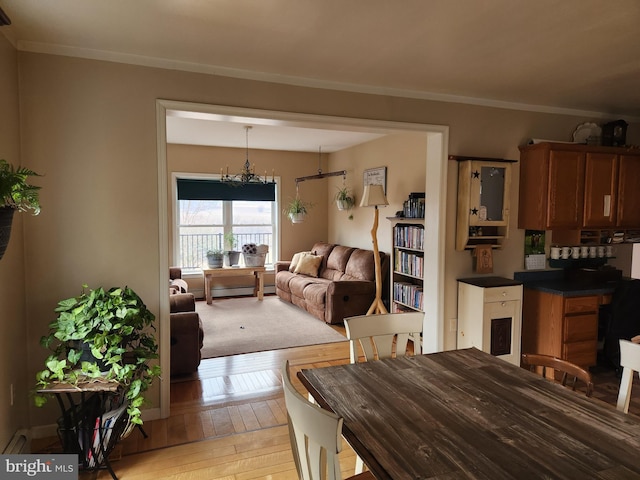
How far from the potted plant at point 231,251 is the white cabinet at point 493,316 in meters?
4.17

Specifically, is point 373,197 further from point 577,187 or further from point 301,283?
point 577,187

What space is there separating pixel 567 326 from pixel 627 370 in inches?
75.5

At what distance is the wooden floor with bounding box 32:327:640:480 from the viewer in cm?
235

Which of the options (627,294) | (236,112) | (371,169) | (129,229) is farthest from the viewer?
(371,169)

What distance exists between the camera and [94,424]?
7.59 feet

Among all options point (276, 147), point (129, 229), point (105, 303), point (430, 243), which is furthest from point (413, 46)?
point (276, 147)

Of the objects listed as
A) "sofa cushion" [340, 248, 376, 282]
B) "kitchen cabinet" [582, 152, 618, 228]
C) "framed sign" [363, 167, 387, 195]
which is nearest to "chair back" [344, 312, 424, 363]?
"kitchen cabinet" [582, 152, 618, 228]

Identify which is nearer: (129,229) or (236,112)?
(129,229)

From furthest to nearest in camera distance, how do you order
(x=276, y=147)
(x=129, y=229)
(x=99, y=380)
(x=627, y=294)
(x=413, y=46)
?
(x=276, y=147), (x=627, y=294), (x=129, y=229), (x=413, y=46), (x=99, y=380)

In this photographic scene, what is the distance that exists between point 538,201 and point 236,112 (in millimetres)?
2659

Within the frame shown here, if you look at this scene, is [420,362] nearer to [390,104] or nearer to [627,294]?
[390,104]

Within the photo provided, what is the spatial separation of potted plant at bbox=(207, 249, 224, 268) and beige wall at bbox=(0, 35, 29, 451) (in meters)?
4.07

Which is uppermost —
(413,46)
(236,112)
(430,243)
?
(413,46)

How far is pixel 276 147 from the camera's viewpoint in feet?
23.1
